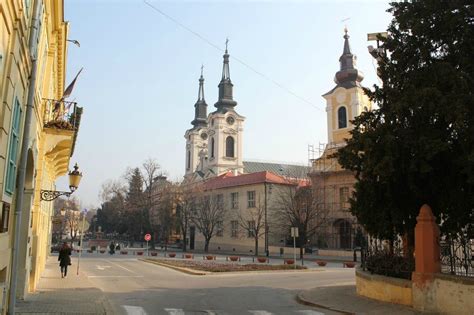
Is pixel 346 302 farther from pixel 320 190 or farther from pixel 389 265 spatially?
pixel 320 190

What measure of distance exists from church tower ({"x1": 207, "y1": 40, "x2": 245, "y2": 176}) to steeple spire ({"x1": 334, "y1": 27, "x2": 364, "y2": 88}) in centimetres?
3160

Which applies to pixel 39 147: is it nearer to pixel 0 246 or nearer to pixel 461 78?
pixel 0 246

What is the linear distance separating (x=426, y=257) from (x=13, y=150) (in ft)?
35.4

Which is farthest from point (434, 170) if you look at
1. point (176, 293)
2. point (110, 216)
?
point (110, 216)

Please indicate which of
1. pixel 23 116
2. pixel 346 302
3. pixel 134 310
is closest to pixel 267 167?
pixel 346 302

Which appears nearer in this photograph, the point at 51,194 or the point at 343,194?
the point at 51,194

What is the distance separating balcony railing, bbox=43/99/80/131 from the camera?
48.8ft

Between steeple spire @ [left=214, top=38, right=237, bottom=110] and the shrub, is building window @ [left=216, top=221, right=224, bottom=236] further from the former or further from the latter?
the shrub

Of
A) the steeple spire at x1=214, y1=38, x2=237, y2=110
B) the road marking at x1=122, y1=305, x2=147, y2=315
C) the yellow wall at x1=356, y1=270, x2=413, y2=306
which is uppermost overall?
the steeple spire at x1=214, y1=38, x2=237, y2=110

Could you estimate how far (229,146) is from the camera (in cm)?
9619

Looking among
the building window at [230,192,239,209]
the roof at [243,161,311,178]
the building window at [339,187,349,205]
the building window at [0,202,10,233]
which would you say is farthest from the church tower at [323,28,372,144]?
the building window at [0,202,10,233]

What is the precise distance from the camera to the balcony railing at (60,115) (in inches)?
586

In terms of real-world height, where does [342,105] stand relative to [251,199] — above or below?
above

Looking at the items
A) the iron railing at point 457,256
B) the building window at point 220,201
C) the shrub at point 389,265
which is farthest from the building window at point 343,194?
the iron railing at point 457,256
